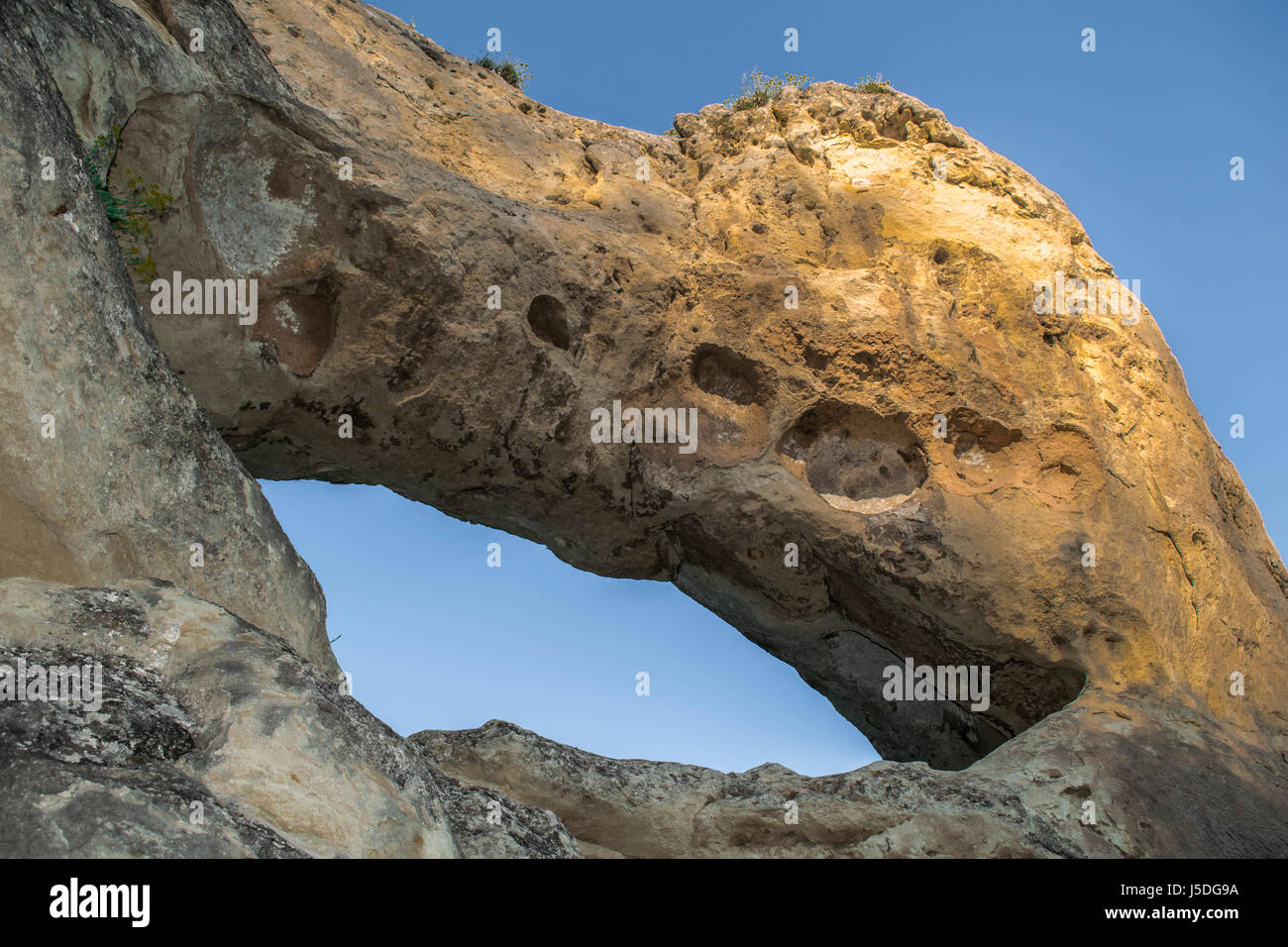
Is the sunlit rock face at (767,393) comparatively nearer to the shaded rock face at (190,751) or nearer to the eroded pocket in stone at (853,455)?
the eroded pocket in stone at (853,455)

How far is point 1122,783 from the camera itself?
Result: 18.8ft

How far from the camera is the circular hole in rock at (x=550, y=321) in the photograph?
6855 millimetres

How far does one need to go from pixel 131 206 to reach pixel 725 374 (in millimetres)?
3783

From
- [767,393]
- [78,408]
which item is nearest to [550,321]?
[767,393]

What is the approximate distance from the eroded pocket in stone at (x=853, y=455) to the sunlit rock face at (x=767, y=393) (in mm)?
20

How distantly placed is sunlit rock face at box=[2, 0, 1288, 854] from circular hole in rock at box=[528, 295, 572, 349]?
25 mm

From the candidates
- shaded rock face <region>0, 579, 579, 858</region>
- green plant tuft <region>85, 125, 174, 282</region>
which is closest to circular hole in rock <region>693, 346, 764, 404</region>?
green plant tuft <region>85, 125, 174, 282</region>

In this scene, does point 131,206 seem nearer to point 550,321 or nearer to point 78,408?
point 78,408

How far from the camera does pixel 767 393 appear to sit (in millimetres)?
→ 7254

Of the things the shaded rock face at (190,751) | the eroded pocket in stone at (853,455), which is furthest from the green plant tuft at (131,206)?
the eroded pocket in stone at (853,455)

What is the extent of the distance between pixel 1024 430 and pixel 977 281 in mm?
1272
